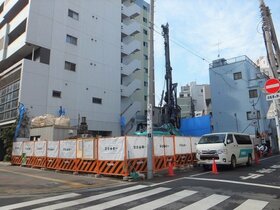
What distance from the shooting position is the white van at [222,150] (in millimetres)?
14480

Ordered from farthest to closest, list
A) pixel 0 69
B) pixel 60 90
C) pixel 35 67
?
pixel 0 69 → pixel 60 90 → pixel 35 67

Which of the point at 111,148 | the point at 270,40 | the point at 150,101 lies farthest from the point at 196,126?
the point at 270,40

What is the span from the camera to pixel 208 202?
7.32 meters

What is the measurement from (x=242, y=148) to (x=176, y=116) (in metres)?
13.3

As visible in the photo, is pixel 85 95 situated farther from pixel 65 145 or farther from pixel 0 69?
pixel 65 145

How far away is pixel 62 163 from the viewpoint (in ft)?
53.3

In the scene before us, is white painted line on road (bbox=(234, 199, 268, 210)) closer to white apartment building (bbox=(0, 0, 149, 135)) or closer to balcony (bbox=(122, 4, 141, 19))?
white apartment building (bbox=(0, 0, 149, 135))

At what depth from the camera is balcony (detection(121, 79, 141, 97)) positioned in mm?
37656

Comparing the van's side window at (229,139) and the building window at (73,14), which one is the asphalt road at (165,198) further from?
the building window at (73,14)

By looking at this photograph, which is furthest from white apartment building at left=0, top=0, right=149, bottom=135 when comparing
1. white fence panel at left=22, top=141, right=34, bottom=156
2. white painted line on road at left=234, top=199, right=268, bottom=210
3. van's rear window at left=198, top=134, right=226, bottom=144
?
white painted line on road at left=234, top=199, right=268, bottom=210

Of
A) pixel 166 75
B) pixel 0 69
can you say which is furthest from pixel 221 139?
pixel 0 69

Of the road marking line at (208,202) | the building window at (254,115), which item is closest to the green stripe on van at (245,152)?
the road marking line at (208,202)

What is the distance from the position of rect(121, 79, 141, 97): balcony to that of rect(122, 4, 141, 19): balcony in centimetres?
1012

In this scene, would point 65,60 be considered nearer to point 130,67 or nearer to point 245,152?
point 130,67
